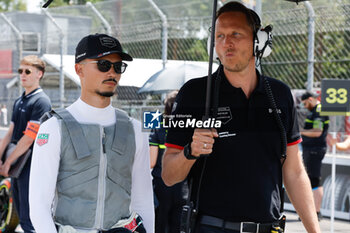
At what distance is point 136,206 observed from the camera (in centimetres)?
339

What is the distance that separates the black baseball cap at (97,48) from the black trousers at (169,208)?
2.62 metres

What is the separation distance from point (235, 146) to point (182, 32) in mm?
5650

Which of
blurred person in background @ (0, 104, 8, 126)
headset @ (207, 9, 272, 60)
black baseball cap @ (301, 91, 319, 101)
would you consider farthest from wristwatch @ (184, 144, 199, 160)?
blurred person in background @ (0, 104, 8, 126)

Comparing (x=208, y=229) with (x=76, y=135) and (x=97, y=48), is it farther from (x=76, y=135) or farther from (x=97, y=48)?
(x=97, y=48)

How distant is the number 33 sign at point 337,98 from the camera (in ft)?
11.9

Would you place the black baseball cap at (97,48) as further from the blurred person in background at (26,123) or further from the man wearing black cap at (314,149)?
the man wearing black cap at (314,149)

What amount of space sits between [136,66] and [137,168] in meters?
0.99

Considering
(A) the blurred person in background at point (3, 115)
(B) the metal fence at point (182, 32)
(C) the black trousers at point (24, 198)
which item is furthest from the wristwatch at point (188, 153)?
(A) the blurred person in background at point (3, 115)

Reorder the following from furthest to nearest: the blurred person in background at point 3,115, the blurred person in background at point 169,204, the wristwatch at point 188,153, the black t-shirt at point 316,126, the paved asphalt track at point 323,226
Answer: the blurred person in background at point 3,115, the black t-shirt at point 316,126, the paved asphalt track at point 323,226, the blurred person in background at point 169,204, the wristwatch at point 188,153

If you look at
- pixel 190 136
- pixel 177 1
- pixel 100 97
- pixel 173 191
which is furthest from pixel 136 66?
pixel 177 1

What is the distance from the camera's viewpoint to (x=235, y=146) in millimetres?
3127

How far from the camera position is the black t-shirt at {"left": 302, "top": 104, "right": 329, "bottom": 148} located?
366 inches

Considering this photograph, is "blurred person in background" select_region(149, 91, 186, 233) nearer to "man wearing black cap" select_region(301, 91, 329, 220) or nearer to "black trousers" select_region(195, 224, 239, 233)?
"black trousers" select_region(195, 224, 239, 233)

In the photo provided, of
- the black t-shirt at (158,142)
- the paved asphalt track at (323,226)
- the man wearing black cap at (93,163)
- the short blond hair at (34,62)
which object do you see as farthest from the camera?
the paved asphalt track at (323,226)
